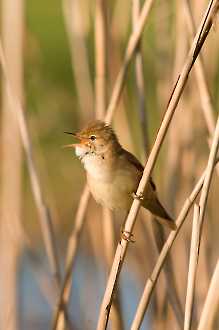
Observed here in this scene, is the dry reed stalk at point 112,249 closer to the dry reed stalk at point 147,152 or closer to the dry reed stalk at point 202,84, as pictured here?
the dry reed stalk at point 147,152

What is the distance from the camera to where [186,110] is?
3.53 meters

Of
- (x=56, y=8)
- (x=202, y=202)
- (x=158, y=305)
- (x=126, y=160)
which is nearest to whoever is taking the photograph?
(x=202, y=202)

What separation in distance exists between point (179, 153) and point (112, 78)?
1.45 feet

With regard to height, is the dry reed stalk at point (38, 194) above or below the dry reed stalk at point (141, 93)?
below

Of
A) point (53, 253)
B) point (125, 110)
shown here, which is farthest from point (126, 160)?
point (125, 110)

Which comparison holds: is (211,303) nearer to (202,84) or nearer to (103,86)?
(202,84)

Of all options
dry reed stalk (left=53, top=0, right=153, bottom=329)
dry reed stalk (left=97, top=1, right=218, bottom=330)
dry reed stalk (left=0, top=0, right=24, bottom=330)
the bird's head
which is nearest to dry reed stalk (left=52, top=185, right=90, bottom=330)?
dry reed stalk (left=53, top=0, right=153, bottom=329)

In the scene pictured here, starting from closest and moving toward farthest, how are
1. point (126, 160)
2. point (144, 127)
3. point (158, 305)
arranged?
point (126, 160) < point (144, 127) < point (158, 305)

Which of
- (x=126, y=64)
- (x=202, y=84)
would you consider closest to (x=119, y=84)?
(x=126, y=64)

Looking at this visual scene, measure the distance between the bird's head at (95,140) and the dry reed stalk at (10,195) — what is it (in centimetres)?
62

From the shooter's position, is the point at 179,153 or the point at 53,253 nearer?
the point at 53,253

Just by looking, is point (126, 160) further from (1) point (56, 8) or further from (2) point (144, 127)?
(1) point (56, 8)

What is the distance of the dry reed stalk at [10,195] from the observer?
3.55 m

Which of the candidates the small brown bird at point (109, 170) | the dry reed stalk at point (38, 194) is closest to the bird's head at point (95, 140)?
the small brown bird at point (109, 170)
